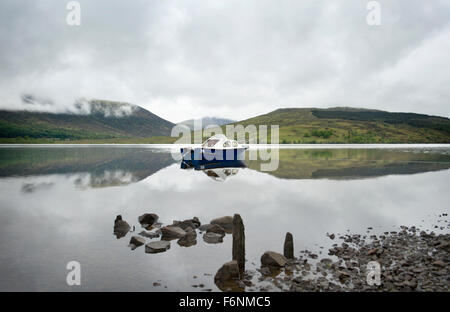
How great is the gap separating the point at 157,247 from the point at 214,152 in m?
41.0

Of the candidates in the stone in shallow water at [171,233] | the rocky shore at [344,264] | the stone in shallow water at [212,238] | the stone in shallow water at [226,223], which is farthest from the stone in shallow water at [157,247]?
the stone in shallow water at [226,223]

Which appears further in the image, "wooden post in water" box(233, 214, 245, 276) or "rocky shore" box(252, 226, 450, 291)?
"wooden post in water" box(233, 214, 245, 276)

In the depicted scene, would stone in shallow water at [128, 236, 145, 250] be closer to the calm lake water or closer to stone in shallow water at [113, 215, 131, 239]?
the calm lake water

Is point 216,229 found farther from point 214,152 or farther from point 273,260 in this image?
point 214,152

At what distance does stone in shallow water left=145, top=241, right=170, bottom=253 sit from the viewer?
1408cm

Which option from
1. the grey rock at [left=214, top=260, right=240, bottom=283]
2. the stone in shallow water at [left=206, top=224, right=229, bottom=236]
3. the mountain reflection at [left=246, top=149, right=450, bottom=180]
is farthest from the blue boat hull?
the grey rock at [left=214, top=260, right=240, bottom=283]

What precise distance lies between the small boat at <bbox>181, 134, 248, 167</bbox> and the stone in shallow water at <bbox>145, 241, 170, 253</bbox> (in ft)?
132

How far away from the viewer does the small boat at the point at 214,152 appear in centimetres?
5481

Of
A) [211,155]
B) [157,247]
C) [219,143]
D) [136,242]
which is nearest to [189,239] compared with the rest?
[157,247]

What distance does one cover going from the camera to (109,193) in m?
29.8

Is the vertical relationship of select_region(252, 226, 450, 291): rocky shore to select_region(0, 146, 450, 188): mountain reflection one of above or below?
below

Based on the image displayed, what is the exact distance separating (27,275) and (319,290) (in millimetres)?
11283

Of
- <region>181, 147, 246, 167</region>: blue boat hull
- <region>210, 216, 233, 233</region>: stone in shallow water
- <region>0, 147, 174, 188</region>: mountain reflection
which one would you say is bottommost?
<region>210, 216, 233, 233</region>: stone in shallow water
